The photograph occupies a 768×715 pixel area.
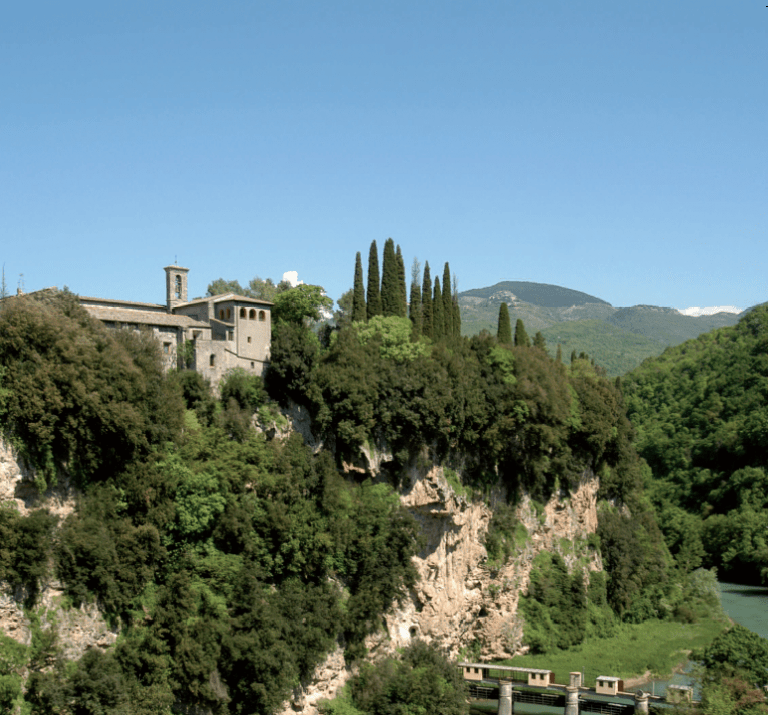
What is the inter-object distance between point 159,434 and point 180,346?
6.61 m

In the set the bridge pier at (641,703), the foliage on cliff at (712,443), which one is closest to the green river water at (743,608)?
the foliage on cliff at (712,443)

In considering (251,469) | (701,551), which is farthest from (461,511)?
(701,551)

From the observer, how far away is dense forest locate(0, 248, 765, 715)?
1486 inches

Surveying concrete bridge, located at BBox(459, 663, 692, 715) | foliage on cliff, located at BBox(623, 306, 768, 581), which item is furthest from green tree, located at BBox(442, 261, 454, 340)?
foliage on cliff, located at BBox(623, 306, 768, 581)

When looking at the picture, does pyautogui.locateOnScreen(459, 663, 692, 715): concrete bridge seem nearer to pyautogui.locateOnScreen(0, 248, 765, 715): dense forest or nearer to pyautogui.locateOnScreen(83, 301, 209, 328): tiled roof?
pyautogui.locateOnScreen(0, 248, 765, 715): dense forest

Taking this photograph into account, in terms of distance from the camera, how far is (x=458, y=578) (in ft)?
182

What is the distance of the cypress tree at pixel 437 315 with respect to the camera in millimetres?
60062

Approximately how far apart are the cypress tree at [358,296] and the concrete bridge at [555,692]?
2182 centimetres

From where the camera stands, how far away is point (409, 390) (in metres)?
50.7

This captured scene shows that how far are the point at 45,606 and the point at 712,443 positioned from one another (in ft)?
266

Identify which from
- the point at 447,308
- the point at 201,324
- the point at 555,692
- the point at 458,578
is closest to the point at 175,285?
the point at 201,324

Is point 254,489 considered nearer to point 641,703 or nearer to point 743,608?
point 641,703

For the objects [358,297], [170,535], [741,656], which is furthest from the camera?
[358,297]

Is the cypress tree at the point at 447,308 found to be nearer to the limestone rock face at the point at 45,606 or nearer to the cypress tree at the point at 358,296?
the cypress tree at the point at 358,296
